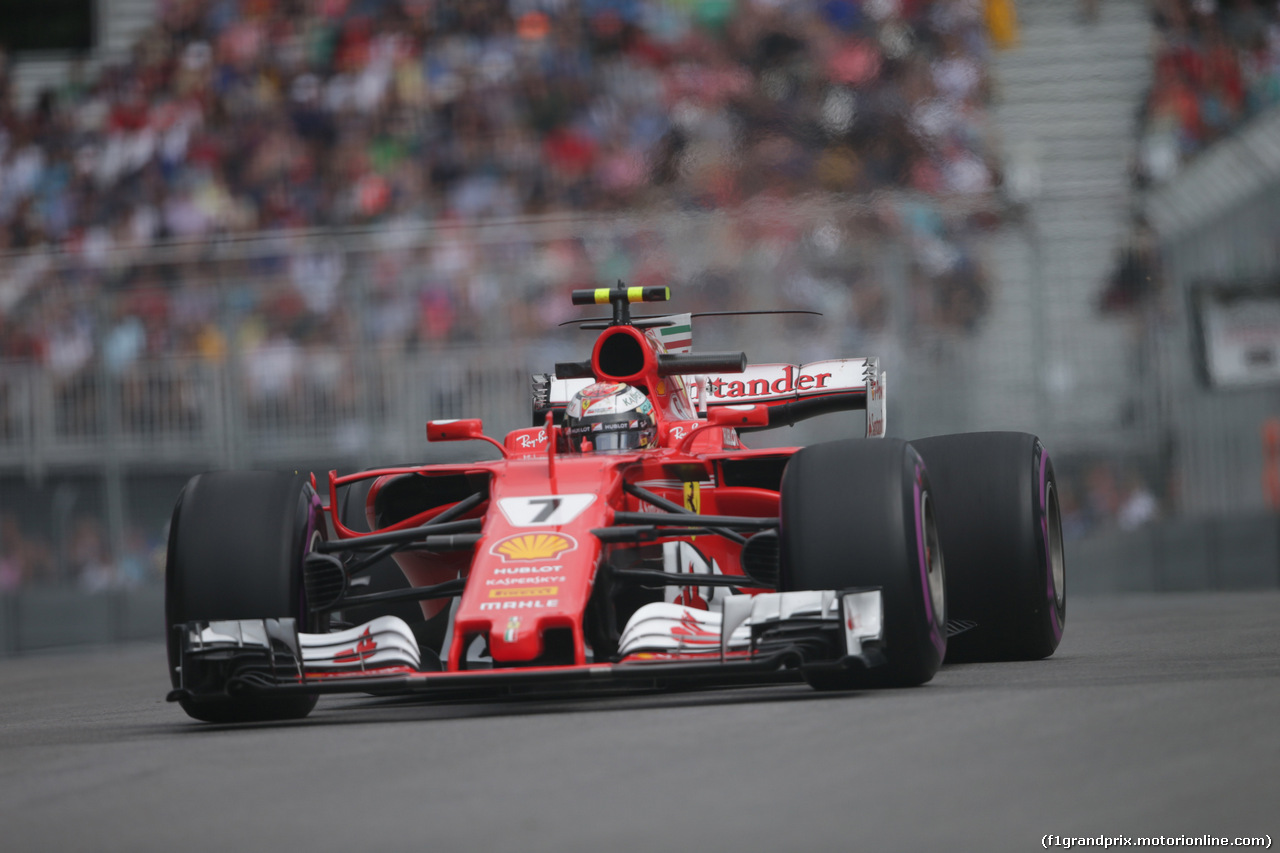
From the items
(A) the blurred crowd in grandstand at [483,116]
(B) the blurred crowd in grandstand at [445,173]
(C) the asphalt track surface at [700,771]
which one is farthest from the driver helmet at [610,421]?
(A) the blurred crowd in grandstand at [483,116]

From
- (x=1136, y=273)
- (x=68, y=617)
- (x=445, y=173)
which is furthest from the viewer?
(x=445, y=173)

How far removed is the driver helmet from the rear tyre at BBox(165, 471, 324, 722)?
117cm

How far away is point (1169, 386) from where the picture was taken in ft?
41.6

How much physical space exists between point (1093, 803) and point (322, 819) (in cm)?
140

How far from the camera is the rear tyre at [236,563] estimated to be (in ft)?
19.1

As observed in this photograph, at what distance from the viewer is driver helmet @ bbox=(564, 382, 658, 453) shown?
6734 millimetres

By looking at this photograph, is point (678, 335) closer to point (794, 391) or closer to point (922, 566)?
point (794, 391)

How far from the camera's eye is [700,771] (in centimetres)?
387

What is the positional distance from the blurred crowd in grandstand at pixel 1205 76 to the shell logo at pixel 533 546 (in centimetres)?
1031

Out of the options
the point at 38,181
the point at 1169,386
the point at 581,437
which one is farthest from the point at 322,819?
the point at 38,181

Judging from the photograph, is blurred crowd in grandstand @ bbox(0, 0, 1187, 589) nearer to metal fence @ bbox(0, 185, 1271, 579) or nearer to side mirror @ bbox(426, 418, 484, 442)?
metal fence @ bbox(0, 185, 1271, 579)

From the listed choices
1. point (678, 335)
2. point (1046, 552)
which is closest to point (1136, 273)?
point (678, 335)

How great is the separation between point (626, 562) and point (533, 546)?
0.57 meters

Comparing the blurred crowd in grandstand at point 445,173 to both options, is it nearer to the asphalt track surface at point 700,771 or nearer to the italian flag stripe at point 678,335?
the italian flag stripe at point 678,335
